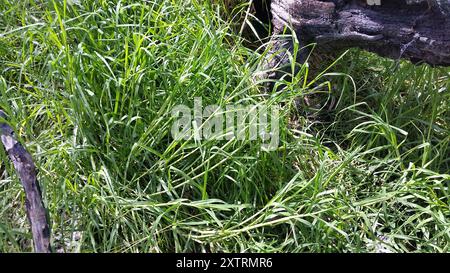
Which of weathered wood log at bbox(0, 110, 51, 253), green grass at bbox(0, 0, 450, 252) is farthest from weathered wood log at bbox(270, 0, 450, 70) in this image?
weathered wood log at bbox(0, 110, 51, 253)

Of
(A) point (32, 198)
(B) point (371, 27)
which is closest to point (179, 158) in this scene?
(A) point (32, 198)

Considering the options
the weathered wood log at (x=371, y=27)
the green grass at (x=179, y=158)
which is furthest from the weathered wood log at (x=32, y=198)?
the weathered wood log at (x=371, y=27)

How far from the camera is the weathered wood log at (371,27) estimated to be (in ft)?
6.85

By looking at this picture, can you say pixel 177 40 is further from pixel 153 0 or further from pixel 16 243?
pixel 16 243

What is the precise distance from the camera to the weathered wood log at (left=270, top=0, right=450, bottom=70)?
6.85 feet

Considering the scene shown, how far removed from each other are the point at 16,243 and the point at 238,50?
3.32 ft

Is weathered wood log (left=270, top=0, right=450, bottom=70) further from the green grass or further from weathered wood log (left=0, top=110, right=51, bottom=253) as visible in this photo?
weathered wood log (left=0, top=110, right=51, bottom=253)

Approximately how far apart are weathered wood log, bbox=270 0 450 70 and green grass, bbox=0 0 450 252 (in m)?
0.18

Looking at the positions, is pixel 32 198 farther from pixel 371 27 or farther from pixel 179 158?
pixel 371 27

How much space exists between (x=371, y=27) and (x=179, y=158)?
2.50 feet

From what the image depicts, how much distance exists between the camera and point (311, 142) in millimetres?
2307

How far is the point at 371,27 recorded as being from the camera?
219cm
